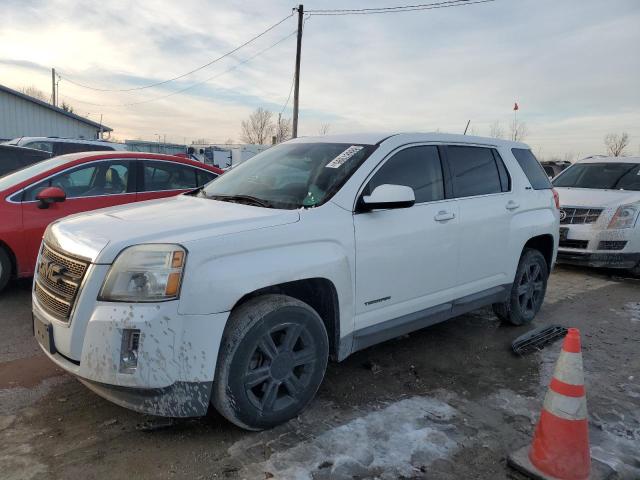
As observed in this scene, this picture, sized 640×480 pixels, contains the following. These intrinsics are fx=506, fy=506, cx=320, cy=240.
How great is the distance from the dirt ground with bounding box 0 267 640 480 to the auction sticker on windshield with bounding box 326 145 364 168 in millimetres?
1591

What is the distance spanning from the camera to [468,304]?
14.2 feet

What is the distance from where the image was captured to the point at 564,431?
8.61 ft

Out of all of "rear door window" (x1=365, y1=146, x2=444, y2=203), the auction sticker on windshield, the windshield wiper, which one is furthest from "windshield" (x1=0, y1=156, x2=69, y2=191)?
"rear door window" (x1=365, y1=146, x2=444, y2=203)

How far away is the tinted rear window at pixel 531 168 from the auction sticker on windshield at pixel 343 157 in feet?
6.99

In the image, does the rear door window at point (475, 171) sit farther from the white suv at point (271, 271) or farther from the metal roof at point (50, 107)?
the metal roof at point (50, 107)

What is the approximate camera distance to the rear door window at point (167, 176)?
20.8 feet

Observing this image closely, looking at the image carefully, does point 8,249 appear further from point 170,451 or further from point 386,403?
point 386,403

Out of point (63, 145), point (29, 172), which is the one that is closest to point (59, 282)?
point (29, 172)

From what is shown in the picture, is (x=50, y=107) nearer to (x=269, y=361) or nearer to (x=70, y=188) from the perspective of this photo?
(x=70, y=188)

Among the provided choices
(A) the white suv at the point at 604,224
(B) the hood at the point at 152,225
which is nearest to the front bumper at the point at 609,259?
(A) the white suv at the point at 604,224

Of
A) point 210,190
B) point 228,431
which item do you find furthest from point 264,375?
point 210,190

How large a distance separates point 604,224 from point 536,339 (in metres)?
3.83

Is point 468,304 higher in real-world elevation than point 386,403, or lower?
higher

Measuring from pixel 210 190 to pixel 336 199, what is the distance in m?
1.23
